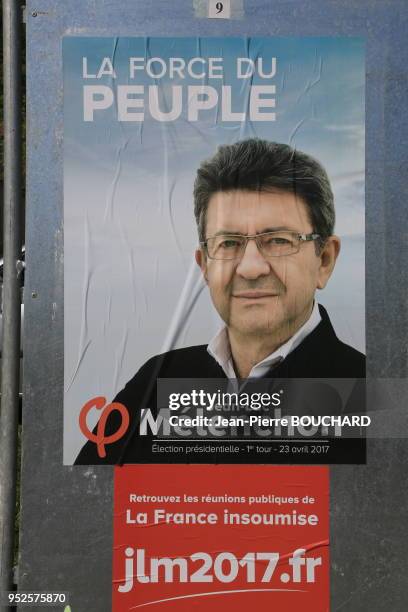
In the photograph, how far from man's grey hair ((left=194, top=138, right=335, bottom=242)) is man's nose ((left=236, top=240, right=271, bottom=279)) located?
0.60 ft

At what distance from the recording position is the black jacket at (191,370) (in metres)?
3.22

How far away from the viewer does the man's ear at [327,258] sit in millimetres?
3207

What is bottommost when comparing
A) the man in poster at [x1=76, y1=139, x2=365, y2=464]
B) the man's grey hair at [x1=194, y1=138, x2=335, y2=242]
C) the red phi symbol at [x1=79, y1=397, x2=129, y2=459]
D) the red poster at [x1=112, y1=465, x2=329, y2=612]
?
the red poster at [x1=112, y1=465, x2=329, y2=612]

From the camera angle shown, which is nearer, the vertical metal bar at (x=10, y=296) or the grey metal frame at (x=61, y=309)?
the grey metal frame at (x=61, y=309)

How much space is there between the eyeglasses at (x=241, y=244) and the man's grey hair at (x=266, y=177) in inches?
2.2

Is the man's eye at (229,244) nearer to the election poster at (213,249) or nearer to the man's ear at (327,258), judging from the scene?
the election poster at (213,249)

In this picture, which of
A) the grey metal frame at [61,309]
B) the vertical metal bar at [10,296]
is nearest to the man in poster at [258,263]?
the grey metal frame at [61,309]

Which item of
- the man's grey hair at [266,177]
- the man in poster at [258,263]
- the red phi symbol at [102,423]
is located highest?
the man's grey hair at [266,177]

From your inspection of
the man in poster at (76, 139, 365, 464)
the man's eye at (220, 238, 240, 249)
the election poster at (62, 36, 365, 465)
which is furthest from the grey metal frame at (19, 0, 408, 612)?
the man's eye at (220, 238, 240, 249)

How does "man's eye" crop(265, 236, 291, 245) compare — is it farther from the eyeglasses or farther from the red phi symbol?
the red phi symbol

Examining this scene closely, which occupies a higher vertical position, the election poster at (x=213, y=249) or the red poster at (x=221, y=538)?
the election poster at (x=213, y=249)

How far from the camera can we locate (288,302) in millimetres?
3246

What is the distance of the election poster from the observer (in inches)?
125

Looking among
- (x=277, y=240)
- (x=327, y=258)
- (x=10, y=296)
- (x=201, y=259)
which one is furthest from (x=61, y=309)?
(x=327, y=258)
